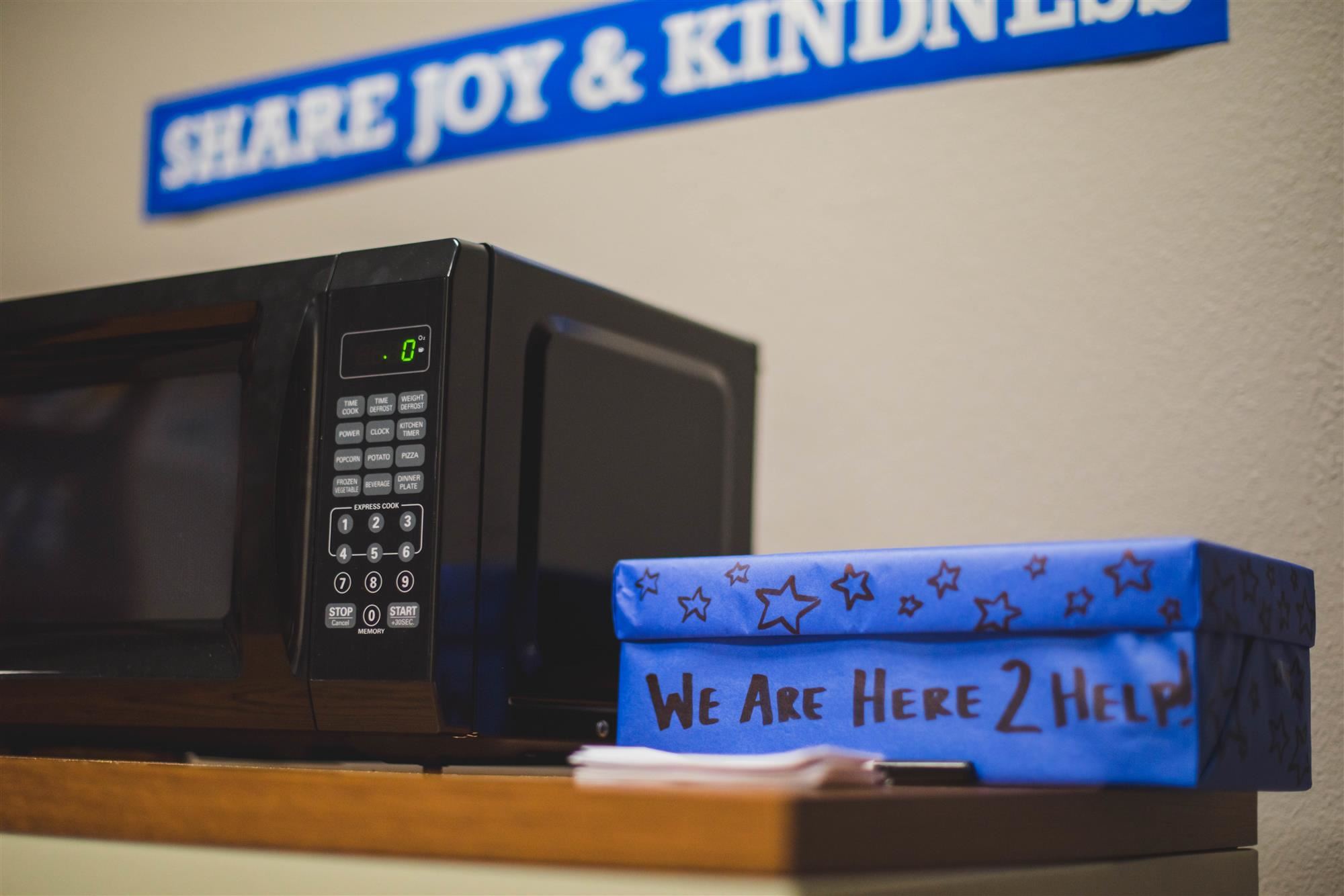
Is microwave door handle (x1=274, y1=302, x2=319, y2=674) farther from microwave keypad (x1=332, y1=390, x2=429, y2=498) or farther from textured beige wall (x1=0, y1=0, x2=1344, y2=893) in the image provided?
textured beige wall (x1=0, y1=0, x2=1344, y2=893)

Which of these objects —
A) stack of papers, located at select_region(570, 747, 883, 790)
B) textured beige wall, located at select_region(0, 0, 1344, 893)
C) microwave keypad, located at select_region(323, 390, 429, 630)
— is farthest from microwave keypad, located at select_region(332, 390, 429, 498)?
textured beige wall, located at select_region(0, 0, 1344, 893)

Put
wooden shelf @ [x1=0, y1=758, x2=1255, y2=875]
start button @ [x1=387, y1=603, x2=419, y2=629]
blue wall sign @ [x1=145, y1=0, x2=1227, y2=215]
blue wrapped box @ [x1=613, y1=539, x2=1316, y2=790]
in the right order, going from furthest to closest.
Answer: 1. blue wall sign @ [x1=145, y1=0, x2=1227, y2=215]
2. start button @ [x1=387, y1=603, x2=419, y2=629]
3. blue wrapped box @ [x1=613, y1=539, x2=1316, y2=790]
4. wooden shelf @ [x1=0, y1=758, x2=1255, y2=875]

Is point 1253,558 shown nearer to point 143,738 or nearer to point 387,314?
point 387,314

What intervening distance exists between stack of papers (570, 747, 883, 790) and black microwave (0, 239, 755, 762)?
17 cm

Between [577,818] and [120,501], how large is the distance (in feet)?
1.47

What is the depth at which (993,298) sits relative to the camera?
97cm

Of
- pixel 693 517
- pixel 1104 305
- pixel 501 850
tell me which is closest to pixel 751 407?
pixel 693 517

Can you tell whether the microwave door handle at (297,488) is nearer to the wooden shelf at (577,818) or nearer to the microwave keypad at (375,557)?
the microwave keypad at (375,557)

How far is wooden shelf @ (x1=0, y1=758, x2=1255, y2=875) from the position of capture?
0.38 metres

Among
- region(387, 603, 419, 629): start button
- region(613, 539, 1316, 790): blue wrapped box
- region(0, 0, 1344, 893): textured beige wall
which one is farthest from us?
region(0, 0, 1344, 893): textured beige wall

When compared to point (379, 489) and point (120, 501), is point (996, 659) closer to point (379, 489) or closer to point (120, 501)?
point (379, 489)

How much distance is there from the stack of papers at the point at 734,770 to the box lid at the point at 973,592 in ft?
0.35

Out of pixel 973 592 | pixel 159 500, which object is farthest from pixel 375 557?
pixel 973 592

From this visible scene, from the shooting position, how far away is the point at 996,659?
1.80ft
